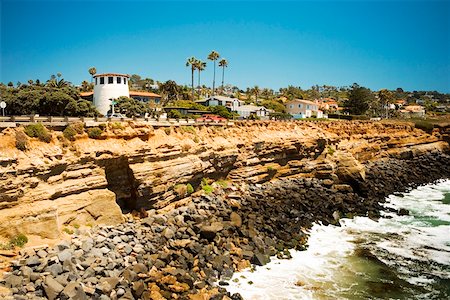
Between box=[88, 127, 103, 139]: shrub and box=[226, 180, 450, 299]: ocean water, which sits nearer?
box=[226, 180, 450, 299]: ocean water

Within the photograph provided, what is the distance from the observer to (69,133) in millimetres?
23375

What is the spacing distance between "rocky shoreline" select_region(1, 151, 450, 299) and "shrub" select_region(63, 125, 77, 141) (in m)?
6.50

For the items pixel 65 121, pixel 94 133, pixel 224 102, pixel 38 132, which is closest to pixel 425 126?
pixel 224 102

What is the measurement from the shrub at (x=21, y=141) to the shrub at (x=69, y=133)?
→ 9.24 ft

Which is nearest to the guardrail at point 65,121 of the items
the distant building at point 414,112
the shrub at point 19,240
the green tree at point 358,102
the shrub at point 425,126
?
the shrub at point 19,240

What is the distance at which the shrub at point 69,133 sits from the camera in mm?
23297

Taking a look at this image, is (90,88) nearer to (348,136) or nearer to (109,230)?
(348,136)

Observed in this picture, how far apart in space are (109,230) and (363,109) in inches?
3381

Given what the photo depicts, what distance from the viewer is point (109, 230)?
2258 centimetres

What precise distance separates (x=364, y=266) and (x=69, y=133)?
22822 mm

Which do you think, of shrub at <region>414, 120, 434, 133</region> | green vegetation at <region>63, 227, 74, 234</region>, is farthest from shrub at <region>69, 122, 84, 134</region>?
shrub at <region>414, 120, 434, 133</region>

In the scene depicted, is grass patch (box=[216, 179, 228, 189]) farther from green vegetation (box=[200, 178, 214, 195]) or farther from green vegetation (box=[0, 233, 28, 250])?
green vegetation (box=[0, 233, 28, 250])

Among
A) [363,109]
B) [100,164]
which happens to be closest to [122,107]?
[100,164]

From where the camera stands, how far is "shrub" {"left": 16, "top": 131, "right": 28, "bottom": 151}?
2017 centimetres
